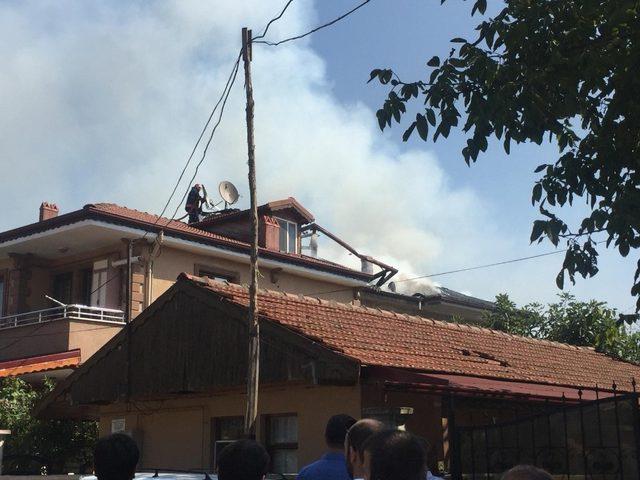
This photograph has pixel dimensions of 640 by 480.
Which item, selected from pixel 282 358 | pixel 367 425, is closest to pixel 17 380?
pixel 282 358

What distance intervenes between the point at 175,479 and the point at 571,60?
5027mm

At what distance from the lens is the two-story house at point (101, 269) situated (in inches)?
872

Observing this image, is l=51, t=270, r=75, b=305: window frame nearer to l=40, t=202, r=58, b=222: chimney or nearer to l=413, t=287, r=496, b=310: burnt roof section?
l=40, t=202, r=58, b=222: chimney

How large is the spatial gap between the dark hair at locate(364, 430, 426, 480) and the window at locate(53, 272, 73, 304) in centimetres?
2311

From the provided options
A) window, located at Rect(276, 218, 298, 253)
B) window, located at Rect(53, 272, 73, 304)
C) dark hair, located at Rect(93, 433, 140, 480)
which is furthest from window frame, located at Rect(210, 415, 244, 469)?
window, located at Rect(276, 218, 298, 253)

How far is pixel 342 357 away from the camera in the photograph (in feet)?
35.9

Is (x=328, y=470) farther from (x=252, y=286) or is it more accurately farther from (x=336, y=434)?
(x=252, y=286)

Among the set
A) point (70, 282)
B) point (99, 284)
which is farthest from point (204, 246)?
point (70, 282)

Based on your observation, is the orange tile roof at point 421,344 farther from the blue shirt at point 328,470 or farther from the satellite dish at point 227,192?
the satellite dish at point 227,192

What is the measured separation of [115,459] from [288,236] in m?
24.0

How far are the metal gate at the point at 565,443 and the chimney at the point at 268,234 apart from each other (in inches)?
704

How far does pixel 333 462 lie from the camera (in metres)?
5.56

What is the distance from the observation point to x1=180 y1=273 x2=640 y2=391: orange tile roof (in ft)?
40.2

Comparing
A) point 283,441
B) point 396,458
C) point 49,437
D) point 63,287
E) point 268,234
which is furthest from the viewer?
point 268,234
